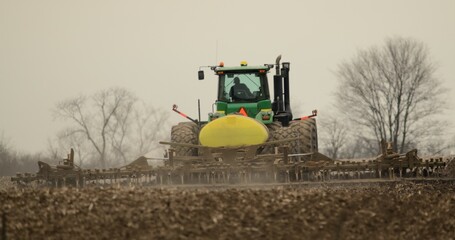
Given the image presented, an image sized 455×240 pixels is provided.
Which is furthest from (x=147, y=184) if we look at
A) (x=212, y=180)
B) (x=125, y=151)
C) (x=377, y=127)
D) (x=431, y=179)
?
(x=125, y=151)

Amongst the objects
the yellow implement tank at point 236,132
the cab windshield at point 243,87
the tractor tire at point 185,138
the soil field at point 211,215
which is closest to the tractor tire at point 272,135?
the yellow implement tank at point 236,132

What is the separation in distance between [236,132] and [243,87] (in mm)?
2664

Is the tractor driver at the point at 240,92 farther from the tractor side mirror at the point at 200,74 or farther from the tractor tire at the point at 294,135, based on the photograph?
the tractor tire at the point at 294,135

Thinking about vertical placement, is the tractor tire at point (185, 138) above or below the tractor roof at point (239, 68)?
below

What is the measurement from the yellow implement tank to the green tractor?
1.05m

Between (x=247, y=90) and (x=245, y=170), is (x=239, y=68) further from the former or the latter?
(x=245, y=170)

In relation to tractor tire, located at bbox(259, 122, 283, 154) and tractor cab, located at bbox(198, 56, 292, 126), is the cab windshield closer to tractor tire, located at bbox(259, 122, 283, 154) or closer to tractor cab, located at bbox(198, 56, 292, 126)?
tractor cab, located at bbox(198, 56, 292, 126)

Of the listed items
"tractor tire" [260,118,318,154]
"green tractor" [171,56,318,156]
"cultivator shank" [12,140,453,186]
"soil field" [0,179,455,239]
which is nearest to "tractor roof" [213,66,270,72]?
"green tractor" [171,56,318,156]

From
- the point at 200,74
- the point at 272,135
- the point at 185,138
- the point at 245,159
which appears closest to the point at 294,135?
the point at 272,135

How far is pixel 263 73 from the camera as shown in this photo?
60.9 feet

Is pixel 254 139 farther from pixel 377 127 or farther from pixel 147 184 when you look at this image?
pixel 377 127

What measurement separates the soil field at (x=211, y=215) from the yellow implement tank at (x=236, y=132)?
571cm

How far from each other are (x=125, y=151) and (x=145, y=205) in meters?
A: 56.8

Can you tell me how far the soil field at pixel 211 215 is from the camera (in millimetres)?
9094
